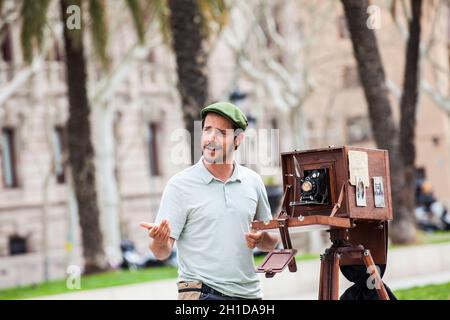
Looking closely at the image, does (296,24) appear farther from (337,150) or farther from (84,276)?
(337,150)

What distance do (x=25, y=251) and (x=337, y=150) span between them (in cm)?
3397

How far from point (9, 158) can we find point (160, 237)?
34.8 m

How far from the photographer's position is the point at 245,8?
96.9 feet

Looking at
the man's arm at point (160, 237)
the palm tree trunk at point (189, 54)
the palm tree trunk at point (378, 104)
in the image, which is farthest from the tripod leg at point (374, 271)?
the palm tree trunk at point (378, 104)

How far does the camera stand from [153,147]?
44.5m

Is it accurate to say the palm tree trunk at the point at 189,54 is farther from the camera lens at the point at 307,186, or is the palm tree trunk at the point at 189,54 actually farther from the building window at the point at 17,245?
the building window at the point at 17,245

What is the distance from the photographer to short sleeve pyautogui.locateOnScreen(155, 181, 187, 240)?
565 cm

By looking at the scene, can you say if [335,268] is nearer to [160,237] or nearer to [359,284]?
[359,284]

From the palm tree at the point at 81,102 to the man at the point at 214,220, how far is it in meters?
14.5

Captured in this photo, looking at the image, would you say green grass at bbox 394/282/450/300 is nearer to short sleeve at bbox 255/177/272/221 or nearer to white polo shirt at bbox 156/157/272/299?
short sleeve at bbox 255/177/272/221

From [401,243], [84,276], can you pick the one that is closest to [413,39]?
[401,243]

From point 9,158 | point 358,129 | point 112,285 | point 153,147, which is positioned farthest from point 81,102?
point 358,129

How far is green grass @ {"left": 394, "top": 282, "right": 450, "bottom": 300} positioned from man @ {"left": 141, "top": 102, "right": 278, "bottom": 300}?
577 centimetres

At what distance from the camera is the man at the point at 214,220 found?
222 inches
